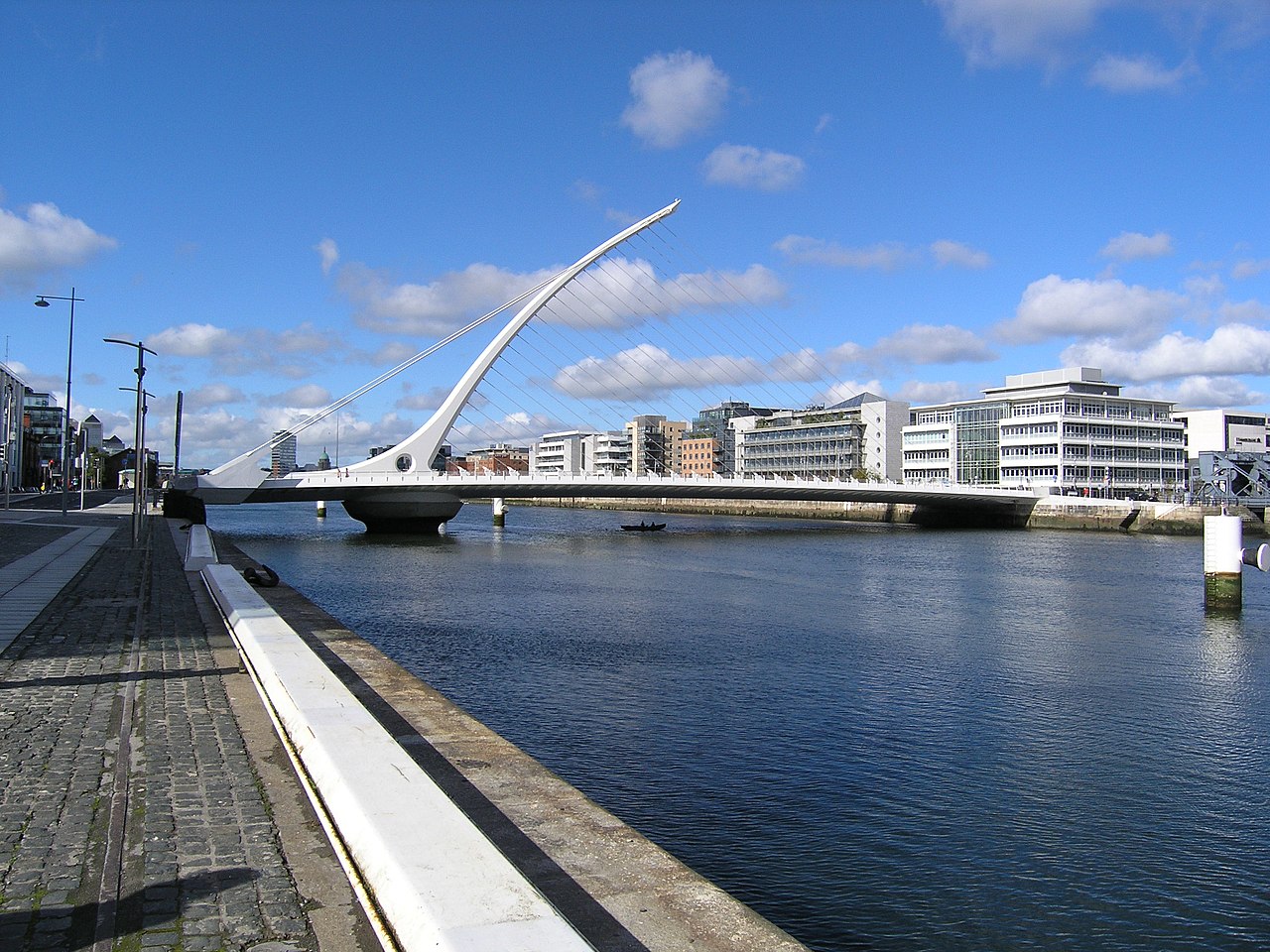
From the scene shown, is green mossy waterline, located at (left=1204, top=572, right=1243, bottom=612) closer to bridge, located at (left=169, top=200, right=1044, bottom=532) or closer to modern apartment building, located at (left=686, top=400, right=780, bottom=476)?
bridge, located at (left=169, top=200, right=1044, bottom=532)

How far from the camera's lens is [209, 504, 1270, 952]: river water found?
7715mm

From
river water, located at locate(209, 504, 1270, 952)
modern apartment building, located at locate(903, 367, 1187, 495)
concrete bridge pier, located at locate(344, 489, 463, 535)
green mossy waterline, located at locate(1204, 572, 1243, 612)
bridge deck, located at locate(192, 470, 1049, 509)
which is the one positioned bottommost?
river water, located at locate(209, 504, 1270, 952)

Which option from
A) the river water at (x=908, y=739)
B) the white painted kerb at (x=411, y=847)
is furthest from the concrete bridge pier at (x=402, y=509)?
the white painted kerb at (x=411, y=847)

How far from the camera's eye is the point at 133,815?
5688 millimetres

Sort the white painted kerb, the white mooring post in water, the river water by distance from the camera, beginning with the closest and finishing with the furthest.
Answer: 1. the white painted kerb
2. the river water
3. the white mooring post in water

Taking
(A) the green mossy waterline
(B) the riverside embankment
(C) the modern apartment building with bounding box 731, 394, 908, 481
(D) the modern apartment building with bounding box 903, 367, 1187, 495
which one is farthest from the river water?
(C) the modern apartment building with bounding box 731, 394, 908, 481

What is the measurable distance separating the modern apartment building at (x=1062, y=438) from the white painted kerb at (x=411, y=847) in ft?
316

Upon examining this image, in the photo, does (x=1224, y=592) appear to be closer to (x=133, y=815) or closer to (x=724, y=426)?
(x=133, y=815)

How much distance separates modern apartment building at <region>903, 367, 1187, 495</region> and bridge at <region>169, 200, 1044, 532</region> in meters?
27.8

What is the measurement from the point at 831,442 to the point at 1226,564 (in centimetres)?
10367

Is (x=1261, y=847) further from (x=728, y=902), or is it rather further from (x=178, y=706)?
(x=178, y=706)

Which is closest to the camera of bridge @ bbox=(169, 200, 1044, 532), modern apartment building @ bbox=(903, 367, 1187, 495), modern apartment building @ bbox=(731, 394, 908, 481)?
bridge @ bbox=(169, 200, 1044, 532)

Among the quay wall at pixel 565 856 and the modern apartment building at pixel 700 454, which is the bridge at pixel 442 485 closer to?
the quay wall at pixel 565 856

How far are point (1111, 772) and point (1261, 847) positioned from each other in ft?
7.13
